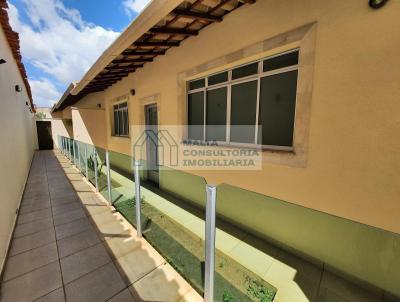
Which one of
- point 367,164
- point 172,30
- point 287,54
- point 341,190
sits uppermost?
point 172,30

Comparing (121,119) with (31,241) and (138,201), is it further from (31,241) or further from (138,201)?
(31,241)

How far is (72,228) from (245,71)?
4.37 meters

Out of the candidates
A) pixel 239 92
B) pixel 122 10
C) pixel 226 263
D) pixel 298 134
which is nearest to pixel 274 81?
pixel 239 92

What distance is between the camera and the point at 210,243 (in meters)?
1.88

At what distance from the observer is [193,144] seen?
4.17 metres

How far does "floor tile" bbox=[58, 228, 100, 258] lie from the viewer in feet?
9.05

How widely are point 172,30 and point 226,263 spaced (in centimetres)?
399

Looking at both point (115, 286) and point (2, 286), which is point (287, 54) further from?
point (2, 286)

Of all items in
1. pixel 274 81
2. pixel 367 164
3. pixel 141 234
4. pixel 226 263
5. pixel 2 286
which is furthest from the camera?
pixel 141 234

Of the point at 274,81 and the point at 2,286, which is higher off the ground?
the point at 274,81

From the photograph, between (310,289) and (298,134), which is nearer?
(310,289)

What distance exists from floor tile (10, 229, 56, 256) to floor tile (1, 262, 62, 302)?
690mm

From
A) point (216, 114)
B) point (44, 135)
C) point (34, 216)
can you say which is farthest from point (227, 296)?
point (44, 135)

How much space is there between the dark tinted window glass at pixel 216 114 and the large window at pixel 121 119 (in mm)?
4462
